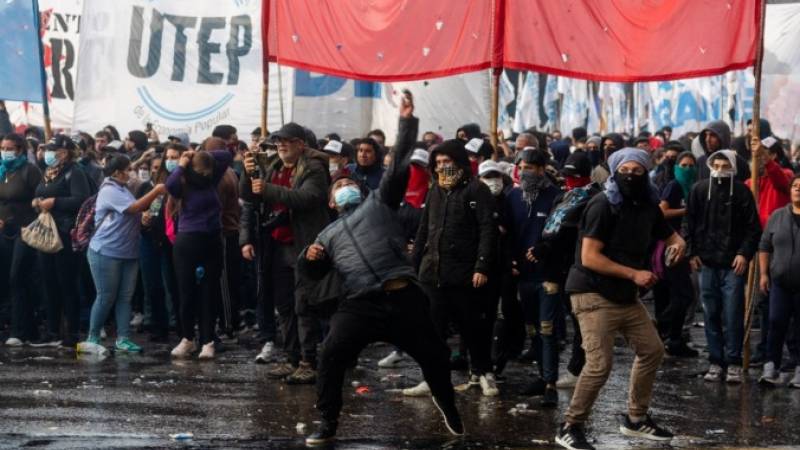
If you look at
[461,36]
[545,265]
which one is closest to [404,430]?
[545,265]

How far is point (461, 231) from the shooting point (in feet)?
37.5

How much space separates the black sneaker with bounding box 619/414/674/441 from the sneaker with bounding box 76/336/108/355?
5673 mm

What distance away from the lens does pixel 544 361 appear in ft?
36.4

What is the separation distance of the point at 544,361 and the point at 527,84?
18927 millimetres

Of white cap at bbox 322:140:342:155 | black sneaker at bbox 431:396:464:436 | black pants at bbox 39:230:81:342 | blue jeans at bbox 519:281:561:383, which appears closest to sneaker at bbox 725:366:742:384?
blue jeans at bbox 519:281:561:383

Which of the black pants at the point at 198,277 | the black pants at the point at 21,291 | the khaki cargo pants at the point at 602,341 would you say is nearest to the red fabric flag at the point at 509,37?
the black pants at the point at 198,277

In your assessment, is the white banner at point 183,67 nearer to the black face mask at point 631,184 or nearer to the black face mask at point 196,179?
the black face mask at point 196,179

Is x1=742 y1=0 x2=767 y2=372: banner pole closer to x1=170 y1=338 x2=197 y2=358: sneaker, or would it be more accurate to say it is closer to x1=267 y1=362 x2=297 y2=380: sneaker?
x1=267 y1=362 x2=297 y2=380: sneaker

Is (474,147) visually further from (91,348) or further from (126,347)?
(91,348)

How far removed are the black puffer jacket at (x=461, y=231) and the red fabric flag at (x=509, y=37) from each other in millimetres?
2886

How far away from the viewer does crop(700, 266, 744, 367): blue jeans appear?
1223 cm

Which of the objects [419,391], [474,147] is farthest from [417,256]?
[474,147]

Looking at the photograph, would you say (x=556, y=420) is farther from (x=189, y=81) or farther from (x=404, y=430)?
(x=189, y=81)

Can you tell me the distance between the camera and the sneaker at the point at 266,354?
13.2 metres
